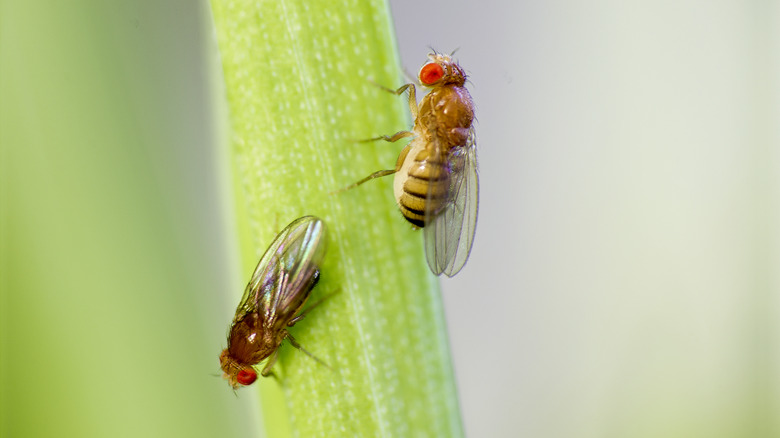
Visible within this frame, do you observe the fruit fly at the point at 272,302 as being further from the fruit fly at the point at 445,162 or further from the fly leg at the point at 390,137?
the fruit fly at the point at 445,162

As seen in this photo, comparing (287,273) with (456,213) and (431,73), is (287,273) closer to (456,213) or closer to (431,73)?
(456,213)

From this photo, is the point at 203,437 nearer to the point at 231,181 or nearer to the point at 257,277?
Result: the point at 231,181

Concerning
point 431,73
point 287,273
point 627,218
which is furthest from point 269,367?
point 627,218

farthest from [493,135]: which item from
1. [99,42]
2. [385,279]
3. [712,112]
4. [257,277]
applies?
[99,42]

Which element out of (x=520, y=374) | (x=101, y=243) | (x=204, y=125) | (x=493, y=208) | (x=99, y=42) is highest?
(x=99, y=42)

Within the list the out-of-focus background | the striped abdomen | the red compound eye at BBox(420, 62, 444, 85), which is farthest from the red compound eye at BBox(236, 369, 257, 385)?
the out-of-focus background

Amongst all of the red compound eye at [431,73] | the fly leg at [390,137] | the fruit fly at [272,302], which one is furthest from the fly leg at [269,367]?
the red compound eye at [431,73]
